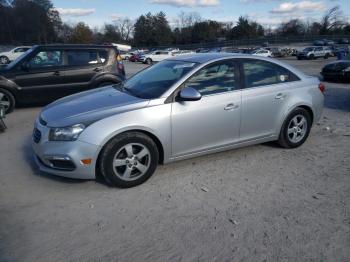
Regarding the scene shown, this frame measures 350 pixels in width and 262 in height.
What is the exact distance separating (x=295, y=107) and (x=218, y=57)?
1.49 m

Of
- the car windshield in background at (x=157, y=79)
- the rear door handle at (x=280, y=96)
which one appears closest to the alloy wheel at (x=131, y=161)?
the car windshield in background at (x=157, y=79)

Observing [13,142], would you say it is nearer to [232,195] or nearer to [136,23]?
[232,195]

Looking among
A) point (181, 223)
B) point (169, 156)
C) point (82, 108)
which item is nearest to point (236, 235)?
point (181, 223)

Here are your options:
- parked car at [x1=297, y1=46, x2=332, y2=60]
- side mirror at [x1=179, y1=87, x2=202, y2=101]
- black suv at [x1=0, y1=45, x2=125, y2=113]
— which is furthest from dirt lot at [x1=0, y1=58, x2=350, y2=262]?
parked car at [x1=297, y1=46, x2=332, y2=60]

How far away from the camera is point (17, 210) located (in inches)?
145

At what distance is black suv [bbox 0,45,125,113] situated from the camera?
8345 millimetres

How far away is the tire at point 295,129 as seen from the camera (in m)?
5.29

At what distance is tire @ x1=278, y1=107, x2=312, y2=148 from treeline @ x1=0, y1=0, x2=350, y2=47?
9254cm

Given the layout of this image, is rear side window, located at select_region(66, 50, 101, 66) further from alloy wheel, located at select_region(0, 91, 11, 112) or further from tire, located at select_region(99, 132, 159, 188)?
tire, located at select_region(99, 132, 159, 188)

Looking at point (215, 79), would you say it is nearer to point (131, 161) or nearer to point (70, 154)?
point (131, 161)

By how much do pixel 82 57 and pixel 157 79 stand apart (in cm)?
475

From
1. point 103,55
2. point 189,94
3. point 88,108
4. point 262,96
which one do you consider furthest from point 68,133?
point 103,55

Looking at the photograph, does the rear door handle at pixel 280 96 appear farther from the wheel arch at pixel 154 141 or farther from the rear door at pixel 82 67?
the rear door at pixel 82 67

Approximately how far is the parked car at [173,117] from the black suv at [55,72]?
12.5ft
